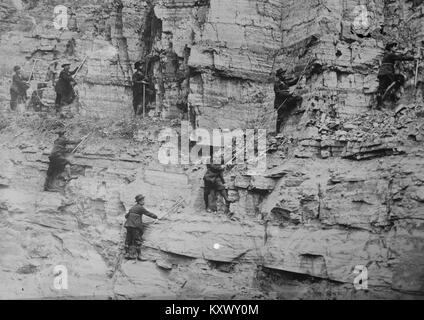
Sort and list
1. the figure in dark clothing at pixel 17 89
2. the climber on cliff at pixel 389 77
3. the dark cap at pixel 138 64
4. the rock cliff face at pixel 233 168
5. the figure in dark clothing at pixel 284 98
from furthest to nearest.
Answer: the figure in dark clothing at pixel 17 89 → the dark cap at pixel 138 64 → the figure in dark clothing at pixel 284 98 → the climber on cliff at pixel 389 77 → the rock cliff face at pixel 233 168

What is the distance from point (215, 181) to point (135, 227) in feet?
6.06

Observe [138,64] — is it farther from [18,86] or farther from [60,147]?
[18,86]

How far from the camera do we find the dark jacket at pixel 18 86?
14016 millimetres

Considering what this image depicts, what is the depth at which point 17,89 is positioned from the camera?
1403 cm

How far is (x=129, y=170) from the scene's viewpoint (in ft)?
39.8

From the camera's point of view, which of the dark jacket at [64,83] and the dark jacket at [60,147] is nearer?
the dark jacket at [60,147]

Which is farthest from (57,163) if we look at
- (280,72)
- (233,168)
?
(280,72)

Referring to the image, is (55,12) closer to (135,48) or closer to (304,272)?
(135,48)

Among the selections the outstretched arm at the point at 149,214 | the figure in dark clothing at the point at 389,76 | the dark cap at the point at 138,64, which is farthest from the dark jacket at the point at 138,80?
the figure in dark clothing at the point at 389,76

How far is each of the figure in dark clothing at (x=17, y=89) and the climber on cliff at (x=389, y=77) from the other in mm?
8729

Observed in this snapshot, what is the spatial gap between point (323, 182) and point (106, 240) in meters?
4.61

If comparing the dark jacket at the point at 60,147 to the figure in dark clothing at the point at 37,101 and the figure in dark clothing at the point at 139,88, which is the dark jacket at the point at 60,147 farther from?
the figure in dark clothing at the point at 139,88

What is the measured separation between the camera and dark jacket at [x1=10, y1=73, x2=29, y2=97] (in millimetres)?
14016
